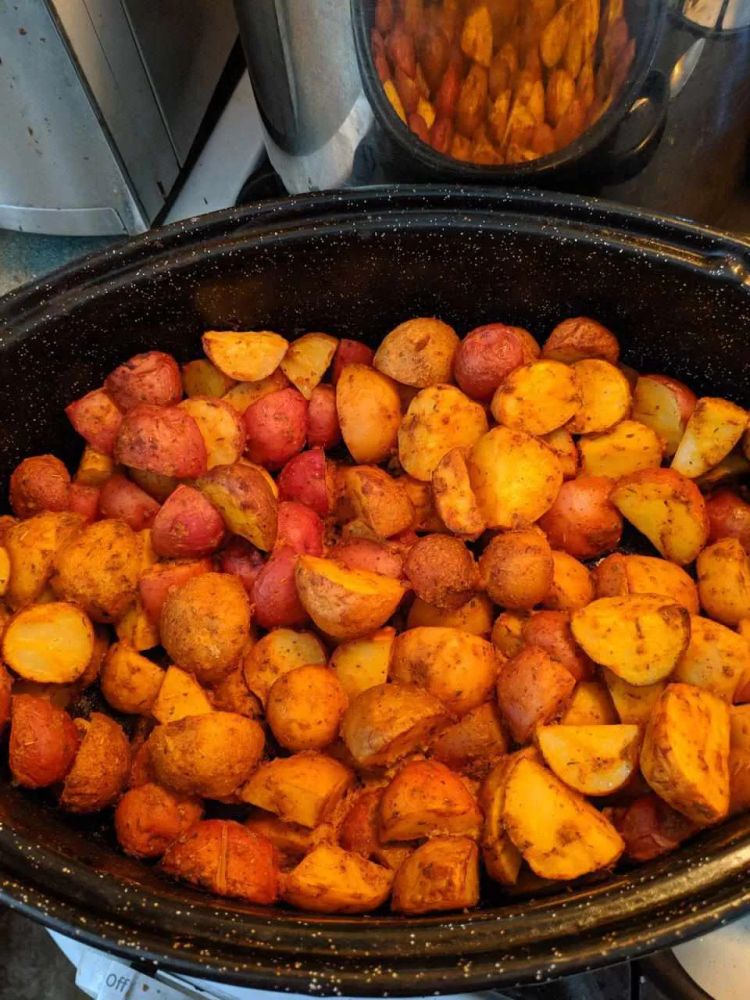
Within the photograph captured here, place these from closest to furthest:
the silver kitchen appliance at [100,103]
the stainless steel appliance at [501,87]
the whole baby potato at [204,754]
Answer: the whole baby potato at [204,754], the stainless steel appliance at [501,87], the silver kitchen appliance at [100,103]

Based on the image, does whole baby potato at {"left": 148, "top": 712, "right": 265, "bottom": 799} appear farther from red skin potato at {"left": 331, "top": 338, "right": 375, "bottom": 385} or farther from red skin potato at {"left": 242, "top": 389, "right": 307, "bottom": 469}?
red skin potato at {"left": 331, "top": 338, "right": 375, "bottom": 385}

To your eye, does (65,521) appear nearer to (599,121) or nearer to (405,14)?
(405,14)

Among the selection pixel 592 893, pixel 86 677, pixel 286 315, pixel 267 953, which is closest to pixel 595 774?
pixel 592 893

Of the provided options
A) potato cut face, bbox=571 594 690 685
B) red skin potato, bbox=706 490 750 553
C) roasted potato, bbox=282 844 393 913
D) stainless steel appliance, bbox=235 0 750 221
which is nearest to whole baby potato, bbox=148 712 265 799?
roasted potato, bbox=282 844 393 913

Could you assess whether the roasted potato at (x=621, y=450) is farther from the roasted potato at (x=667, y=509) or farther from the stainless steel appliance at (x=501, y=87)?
the stainless steel appliance at (x=501, y=87)

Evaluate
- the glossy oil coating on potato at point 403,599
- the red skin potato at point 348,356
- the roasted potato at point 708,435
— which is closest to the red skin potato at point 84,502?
the glossy oil coating on potato at point 403,599

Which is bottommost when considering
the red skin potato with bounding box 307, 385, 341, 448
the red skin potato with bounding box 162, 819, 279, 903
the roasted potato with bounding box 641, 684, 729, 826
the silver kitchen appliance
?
the red skin potato with bounding box 162, 819, 279, 903
